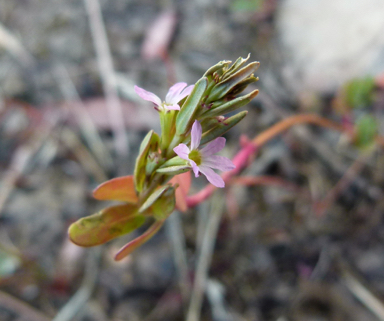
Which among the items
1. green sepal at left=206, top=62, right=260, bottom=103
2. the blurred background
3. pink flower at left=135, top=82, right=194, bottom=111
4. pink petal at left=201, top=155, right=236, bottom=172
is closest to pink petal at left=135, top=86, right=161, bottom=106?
pink flower at left=135, top=82, right=194, bottom=111

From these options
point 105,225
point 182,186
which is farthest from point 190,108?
point 105,225

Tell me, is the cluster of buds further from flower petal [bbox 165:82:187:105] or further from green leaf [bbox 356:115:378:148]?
green leaf [bbox 356:115:378:148]

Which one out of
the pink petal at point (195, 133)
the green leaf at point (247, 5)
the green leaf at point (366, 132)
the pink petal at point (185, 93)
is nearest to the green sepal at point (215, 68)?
the pink petal at point (185, 93)

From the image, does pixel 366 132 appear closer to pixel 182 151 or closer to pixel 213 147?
pixel 213 147

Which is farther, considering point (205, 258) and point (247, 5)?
point (247, 5)

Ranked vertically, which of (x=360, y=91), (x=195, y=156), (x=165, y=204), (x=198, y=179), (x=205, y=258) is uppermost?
(x=195, y=156)
